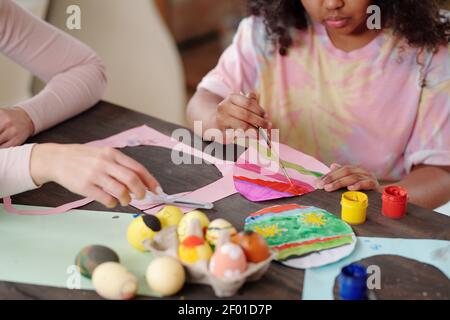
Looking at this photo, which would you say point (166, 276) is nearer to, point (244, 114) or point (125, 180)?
point (125, 180)

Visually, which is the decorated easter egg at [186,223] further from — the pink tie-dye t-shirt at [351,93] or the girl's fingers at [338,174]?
the pink tie-dye t-shirt at [351,93]

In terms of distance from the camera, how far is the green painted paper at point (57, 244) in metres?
0.95

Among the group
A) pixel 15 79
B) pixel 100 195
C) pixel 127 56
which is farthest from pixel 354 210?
pixel 15 79

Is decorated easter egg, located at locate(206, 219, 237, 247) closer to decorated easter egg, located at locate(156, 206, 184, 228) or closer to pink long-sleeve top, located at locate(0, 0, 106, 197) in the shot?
decorated easter egg, located at locate(156, 206, 184, 228)

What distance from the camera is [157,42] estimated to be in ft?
7.46

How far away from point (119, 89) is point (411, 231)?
1422 millimetres

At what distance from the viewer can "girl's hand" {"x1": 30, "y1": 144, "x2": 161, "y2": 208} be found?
3.23ft

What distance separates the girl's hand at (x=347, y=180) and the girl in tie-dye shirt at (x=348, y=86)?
0.61 feet

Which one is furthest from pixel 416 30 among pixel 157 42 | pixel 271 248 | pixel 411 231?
pixel 157 42

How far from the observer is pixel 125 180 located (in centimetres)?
98

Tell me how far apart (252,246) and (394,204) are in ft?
0.99

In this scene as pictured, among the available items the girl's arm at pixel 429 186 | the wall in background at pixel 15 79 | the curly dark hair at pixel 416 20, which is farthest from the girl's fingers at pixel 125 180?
the wall in background at pixel 15 79

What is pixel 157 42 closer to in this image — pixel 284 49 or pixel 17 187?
pixel 284 49

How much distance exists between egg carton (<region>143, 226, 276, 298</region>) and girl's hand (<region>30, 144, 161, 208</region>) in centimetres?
9
